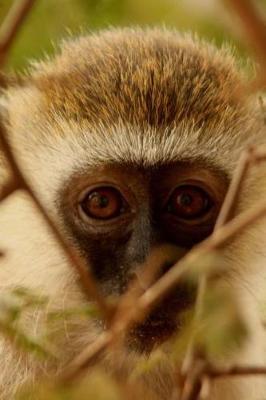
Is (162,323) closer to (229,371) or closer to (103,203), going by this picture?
(103,203)

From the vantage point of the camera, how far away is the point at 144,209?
270 centimetres

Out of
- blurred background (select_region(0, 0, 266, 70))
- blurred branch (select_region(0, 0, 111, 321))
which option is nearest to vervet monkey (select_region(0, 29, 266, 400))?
blurred background (select_region(0, 0, 266, 70))

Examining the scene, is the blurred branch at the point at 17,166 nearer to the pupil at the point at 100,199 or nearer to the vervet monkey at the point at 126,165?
the vervet monkey at the point at 126,165

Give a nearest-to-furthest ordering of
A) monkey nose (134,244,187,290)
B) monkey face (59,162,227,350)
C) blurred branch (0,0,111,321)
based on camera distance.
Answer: blurred branch (0,0,111,321), monkey nose (134,244,187,290), monkey face (59,162,227,350)

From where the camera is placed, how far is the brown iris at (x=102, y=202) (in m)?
2.75

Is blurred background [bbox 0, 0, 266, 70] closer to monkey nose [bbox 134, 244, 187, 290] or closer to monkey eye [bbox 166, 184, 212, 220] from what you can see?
monkey eye [bbox 166, 184, 212, 220]

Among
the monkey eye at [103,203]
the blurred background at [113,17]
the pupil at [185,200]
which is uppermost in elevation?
the blurred background at [113,17]

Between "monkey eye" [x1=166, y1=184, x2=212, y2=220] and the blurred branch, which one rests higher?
the blurred branch

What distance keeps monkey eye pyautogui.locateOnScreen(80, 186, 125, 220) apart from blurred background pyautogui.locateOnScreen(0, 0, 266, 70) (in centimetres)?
58

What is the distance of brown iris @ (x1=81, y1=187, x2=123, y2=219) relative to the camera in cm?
275

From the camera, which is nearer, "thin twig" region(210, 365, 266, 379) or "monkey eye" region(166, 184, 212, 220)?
"thin twig" region(210, 365, 266, 379)

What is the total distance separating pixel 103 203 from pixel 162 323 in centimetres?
54

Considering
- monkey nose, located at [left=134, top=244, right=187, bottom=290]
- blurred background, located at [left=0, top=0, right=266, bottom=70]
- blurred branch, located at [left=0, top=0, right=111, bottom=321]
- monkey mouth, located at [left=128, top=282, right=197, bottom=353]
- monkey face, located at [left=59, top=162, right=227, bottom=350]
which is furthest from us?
monkey face, located at [left=59, top=162, right=227, bottom=350]

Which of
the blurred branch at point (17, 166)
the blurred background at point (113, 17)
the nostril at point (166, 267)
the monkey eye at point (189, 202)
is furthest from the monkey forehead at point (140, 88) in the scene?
the blurred branch at point (17, 166)
